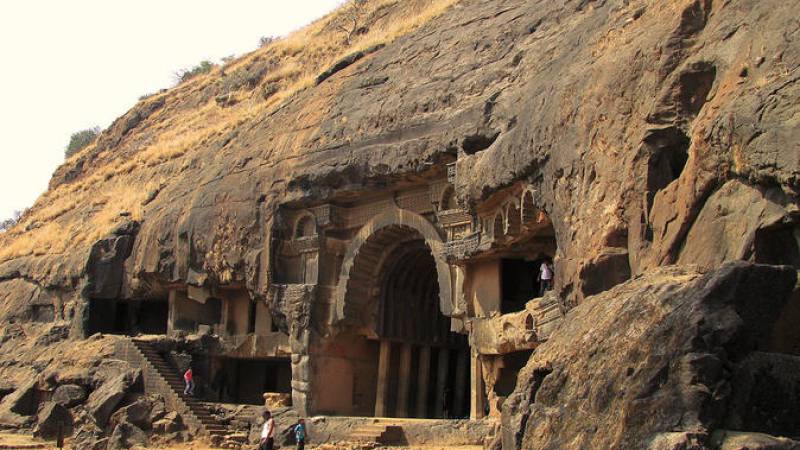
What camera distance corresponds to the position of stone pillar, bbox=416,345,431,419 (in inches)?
1016

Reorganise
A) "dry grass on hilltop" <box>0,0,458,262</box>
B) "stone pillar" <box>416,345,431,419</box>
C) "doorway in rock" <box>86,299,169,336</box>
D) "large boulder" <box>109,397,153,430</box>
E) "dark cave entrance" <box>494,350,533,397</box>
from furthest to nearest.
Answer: "dry grass on hilltop" <box>0,0,458,262</box> < "doorway in rock" <box>86,299,169,336</box> < "stone pillar" <box>416,345,431,419</box> < "large boulder" <box>109,397,153,430</box> < "dark cave entrance" <box>494,350,533,397</box>

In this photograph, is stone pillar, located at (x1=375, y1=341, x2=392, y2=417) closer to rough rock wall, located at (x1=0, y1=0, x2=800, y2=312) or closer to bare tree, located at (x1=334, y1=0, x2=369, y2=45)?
rough rock wall, located at (x1=0, y1=0, x2=800, y2=312)

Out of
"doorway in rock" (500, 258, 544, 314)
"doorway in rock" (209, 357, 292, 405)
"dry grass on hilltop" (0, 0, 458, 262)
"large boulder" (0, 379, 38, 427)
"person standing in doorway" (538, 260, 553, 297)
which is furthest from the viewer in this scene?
"dry grass on hilltop" (0, 0, 458, 262)

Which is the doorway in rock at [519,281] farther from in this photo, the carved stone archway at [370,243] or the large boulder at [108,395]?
the large boulder at [108,395]

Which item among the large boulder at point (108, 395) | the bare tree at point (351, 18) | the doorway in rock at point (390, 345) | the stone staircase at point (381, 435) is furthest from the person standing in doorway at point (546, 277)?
the bare tree at point (351, 18)

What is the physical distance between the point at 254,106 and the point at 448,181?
20.4 m

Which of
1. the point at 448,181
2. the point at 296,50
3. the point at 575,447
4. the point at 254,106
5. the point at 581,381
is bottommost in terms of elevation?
the point at 575,447

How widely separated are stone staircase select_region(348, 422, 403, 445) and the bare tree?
2344cm

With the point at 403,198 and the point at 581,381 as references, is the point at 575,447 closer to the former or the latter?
the point at 581,381

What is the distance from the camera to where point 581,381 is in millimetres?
9469

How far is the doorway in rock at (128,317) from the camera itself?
31.5m

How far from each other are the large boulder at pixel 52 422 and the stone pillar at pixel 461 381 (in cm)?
1073

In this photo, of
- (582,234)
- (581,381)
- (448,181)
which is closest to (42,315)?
(448,181)

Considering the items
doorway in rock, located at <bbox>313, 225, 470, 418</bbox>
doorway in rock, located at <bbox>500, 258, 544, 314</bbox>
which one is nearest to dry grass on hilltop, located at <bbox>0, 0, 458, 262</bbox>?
doorway in rock, located at <bbox>313, 225, 470, 418</bbox>
